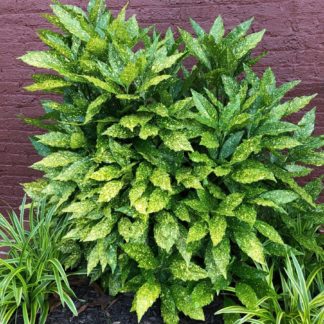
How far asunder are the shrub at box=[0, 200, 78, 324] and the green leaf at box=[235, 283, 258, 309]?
86 cm

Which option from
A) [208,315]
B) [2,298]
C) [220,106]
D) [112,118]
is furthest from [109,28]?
[208,315]

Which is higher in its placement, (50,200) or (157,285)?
(50,200)

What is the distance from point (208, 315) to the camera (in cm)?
250

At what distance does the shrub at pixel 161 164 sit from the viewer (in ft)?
7.49

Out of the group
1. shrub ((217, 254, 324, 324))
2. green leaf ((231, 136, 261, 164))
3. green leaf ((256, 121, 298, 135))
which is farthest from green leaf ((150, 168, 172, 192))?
shrub ((217, 254, 324, 324))

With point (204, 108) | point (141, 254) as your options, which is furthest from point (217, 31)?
point (141, 254)

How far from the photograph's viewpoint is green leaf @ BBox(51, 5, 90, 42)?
7.92ft

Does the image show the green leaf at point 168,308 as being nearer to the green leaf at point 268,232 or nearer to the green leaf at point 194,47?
the green leaf at point 268,232

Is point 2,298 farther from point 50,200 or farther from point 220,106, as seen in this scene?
point 220,106

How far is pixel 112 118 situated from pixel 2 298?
1.10 meters

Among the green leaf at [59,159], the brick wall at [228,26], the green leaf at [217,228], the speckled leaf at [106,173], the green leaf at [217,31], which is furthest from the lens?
the brick wall at [228,26]

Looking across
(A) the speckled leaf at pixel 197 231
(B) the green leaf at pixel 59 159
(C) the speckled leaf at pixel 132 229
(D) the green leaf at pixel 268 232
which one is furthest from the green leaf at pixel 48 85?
(D) the green leaf at pixel 268 232

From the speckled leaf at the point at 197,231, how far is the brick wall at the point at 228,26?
1.47 m

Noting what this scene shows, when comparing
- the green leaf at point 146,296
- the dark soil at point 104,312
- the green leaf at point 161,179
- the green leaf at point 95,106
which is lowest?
the dark soil at point 104,312
